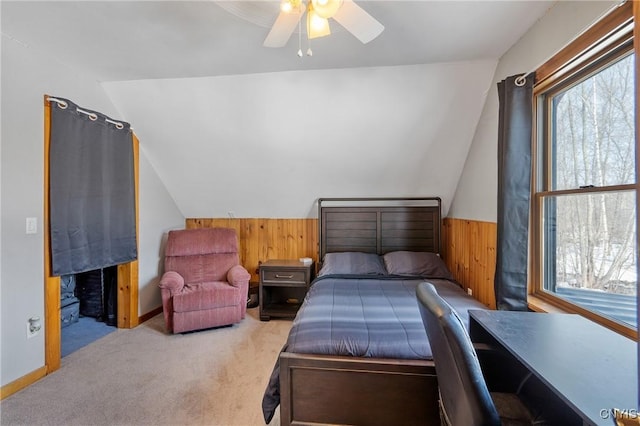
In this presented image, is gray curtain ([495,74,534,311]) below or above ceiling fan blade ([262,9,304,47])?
below

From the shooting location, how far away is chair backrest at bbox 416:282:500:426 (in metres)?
0.83

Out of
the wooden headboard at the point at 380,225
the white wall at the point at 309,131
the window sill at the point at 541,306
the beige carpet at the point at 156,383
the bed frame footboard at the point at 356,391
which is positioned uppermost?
the white wall at the point at 309,131

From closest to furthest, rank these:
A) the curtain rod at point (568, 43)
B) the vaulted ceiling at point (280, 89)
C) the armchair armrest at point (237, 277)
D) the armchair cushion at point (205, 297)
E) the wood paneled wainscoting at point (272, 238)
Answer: the curtain rod at point (568, 43) → the vaulted ceiling at point (280, 89) → the armchair cushion at point (205, 297) → the armchair armrest at point (237, 277) → the wood paneled wainscoting at point (272, 238)

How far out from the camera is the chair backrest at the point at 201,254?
3.32 m

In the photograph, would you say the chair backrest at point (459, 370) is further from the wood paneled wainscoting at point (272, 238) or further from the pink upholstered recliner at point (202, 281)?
the wood paneled wainscoting at point (272, 238)

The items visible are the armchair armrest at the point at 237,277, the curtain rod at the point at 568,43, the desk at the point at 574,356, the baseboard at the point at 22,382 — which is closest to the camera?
the desk at the point at 574,356

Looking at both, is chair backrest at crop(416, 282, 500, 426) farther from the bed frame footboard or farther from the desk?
the bed frame footboard

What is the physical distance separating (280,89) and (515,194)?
6.82 feet

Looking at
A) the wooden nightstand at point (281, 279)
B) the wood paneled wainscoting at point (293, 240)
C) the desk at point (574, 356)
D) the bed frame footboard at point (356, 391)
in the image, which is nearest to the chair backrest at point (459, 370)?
the desk at point (574, 356)

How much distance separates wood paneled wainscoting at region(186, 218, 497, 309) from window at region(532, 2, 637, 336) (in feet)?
3.04

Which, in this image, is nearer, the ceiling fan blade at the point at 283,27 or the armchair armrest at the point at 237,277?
the ceiling fan blade at the point at 283,27

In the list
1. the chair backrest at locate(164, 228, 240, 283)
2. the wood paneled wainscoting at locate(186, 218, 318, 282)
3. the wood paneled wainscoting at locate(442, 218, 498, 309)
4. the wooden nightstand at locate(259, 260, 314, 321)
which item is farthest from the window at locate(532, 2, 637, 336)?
the chair backrest at locate(164, 228, 240, 283)

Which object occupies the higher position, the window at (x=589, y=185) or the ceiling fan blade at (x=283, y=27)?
the ceiling fan blade at (x=283, y=27)

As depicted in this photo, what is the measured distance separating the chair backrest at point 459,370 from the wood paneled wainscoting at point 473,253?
156 centimetres
